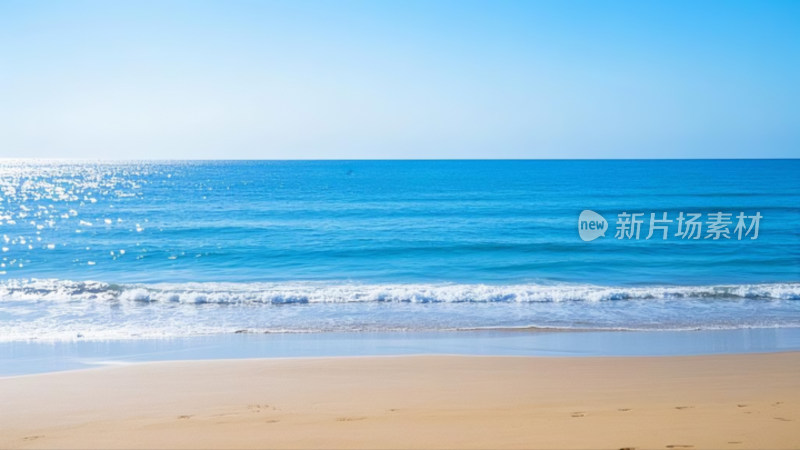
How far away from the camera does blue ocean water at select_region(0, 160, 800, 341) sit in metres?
13.2

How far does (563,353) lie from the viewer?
33.1ft

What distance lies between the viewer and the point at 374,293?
16.0 metres

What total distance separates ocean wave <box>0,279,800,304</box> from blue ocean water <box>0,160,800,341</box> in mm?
55

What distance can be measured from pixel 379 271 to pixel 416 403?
525 inches

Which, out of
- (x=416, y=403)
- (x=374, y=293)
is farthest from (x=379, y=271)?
(x=416, y=403)

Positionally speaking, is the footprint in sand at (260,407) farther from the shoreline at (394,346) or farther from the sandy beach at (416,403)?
the shoreline at (394,346)

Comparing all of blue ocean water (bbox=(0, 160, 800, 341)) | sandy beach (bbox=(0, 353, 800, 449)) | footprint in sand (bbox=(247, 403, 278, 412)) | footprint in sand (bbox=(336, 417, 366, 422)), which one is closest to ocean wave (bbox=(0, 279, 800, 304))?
blue ocean water (bbox=(0, 160, 800, 341))

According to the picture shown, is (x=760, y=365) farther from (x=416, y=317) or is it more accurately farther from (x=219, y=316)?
(x=219, y=316)

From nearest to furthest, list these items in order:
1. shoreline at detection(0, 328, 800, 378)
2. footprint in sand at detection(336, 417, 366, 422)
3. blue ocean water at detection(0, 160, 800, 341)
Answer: footprint in sand at detection(336, 417, 366, 422) < shoreline at detection(0, 328, 800, 378) < blue ocean water at detection(0, 160, 800, 341)

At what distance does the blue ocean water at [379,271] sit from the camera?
13.2 m

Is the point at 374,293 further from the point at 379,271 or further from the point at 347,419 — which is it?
the point at 347,419

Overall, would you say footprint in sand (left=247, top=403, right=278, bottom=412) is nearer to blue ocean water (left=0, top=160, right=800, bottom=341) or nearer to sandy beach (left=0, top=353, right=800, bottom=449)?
sandy beach (left=0, top=353, right=800, bottom=449)

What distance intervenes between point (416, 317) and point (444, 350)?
10.3ft

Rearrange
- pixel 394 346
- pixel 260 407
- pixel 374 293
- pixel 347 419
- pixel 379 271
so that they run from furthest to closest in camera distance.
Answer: pixel 379 271 < pixel 374 293 < pixel 394 346 < pixel 260 407 < pixel 347 419
